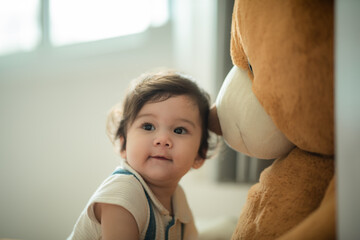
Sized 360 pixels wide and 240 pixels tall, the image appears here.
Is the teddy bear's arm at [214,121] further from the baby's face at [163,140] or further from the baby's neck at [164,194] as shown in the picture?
the baby's neck at [164,194]

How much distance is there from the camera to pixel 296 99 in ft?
1.48

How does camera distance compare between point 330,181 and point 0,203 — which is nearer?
point 330,181

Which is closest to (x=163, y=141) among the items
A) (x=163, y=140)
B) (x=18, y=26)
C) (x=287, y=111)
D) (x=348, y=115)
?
(x=163, y=140)

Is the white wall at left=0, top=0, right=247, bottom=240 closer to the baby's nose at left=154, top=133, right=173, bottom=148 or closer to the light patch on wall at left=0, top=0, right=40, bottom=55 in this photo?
the light patch on wall at left=0, top=0, right=40, bottom=55

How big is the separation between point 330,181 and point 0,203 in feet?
6.49

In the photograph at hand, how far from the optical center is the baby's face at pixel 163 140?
69 centimetres

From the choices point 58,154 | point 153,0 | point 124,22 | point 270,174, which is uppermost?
point 153,0

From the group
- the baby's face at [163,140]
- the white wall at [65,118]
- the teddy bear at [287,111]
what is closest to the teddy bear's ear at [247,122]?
the teddy bear at [287,111]

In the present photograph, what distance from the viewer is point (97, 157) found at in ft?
6.04

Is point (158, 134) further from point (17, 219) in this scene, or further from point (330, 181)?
point (17, 219)

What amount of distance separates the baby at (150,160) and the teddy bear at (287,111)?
147 millimetres

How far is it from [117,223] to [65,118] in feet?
4.95

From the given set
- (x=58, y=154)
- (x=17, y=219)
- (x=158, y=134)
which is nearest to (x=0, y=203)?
(x=17, y=219)

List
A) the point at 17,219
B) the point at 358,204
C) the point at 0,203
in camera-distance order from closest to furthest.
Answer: the point at 358,204 → the point at 17,219 → the point at 0,203
